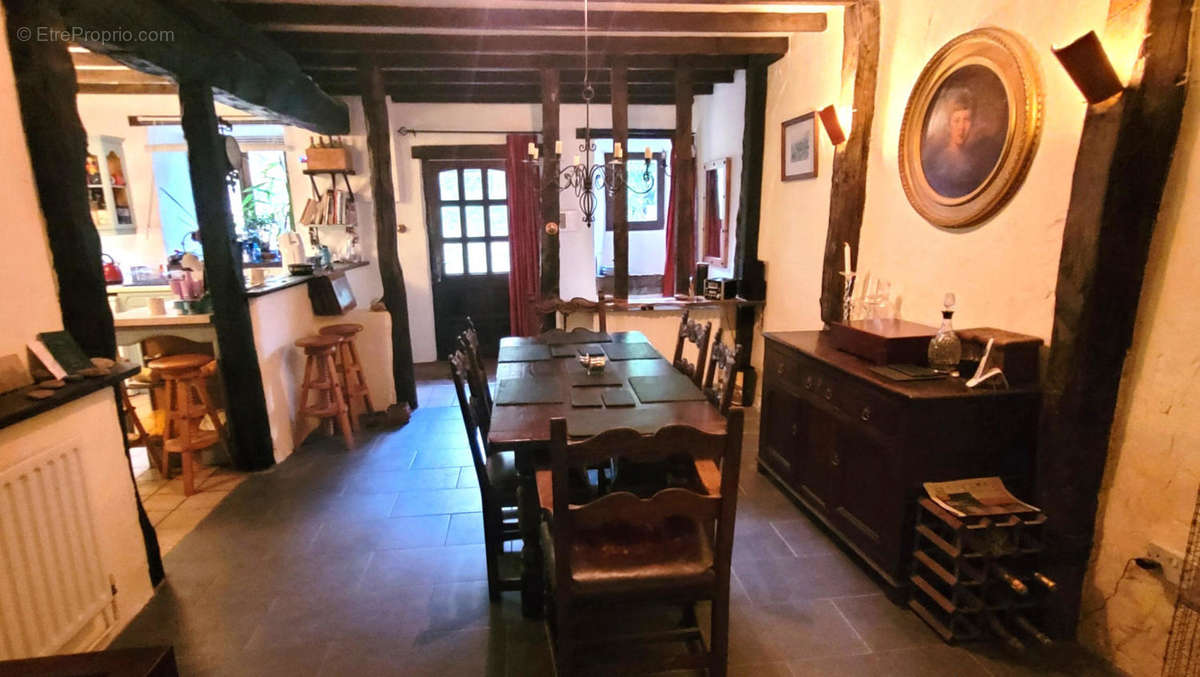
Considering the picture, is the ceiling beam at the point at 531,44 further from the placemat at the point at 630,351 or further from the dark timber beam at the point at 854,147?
the placemat at the point at 630,351

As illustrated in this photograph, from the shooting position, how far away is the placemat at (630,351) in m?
2.88

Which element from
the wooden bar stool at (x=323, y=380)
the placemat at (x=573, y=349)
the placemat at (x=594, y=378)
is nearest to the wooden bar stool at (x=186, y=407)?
the wooden bar stool at (x=323, y=380)

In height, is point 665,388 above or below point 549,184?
below

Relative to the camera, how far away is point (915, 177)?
104 inches

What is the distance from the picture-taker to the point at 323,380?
3715mm

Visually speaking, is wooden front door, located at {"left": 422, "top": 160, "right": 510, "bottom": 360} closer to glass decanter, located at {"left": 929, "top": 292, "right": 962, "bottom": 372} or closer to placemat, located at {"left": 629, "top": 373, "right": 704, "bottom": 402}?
placemat, located at {"left": 629, "top": 373, "right": 704, "bottom": 402}

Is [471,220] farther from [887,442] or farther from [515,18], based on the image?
[887,442]

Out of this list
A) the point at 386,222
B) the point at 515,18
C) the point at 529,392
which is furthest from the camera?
the point at 386,222

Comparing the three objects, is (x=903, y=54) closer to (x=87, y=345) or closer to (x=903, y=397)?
(x=903, y=397)

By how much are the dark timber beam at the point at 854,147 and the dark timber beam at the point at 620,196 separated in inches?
63.2

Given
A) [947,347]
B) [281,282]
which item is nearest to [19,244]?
[281,282]

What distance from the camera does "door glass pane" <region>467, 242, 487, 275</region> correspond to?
5801mm

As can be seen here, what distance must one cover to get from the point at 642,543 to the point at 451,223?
470 cm

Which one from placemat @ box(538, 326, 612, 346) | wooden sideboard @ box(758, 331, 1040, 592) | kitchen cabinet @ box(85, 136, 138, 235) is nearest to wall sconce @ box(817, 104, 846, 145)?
wooden sideboard @ box(758, 331, 1040, 592)
